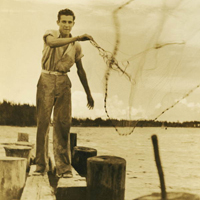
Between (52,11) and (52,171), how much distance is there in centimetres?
280

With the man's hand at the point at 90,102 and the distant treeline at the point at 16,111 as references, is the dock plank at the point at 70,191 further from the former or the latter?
the distant treeline at the point at 16,111

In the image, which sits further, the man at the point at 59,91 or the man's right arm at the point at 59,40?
the man at the point at 59,91

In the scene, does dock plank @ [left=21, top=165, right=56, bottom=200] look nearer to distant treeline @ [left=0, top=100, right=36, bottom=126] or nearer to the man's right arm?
the man's right arm

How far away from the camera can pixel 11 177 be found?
434cm

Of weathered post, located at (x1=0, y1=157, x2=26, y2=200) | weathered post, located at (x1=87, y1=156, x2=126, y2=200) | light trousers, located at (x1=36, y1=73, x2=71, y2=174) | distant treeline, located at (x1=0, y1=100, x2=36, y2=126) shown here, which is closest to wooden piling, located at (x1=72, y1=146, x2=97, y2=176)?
distant treeline, located at (x1=0, y1=100, x2=36, y2=126)

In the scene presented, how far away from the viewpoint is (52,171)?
5.96m

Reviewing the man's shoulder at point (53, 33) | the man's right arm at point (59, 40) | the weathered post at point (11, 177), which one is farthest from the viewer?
the man's shoulder at point (53, 33)

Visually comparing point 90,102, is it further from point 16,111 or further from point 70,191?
point 16,111

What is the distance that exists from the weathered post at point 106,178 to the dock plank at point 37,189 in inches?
18.8

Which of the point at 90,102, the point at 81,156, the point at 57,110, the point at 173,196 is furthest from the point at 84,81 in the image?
the point at 173,196

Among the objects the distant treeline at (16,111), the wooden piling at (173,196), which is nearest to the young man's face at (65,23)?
the wooden piling at (173,196)

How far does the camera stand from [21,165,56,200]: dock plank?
3814 mm

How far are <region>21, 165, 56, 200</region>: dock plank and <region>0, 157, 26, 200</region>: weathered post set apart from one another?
158mm

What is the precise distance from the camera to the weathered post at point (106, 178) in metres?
3.62
